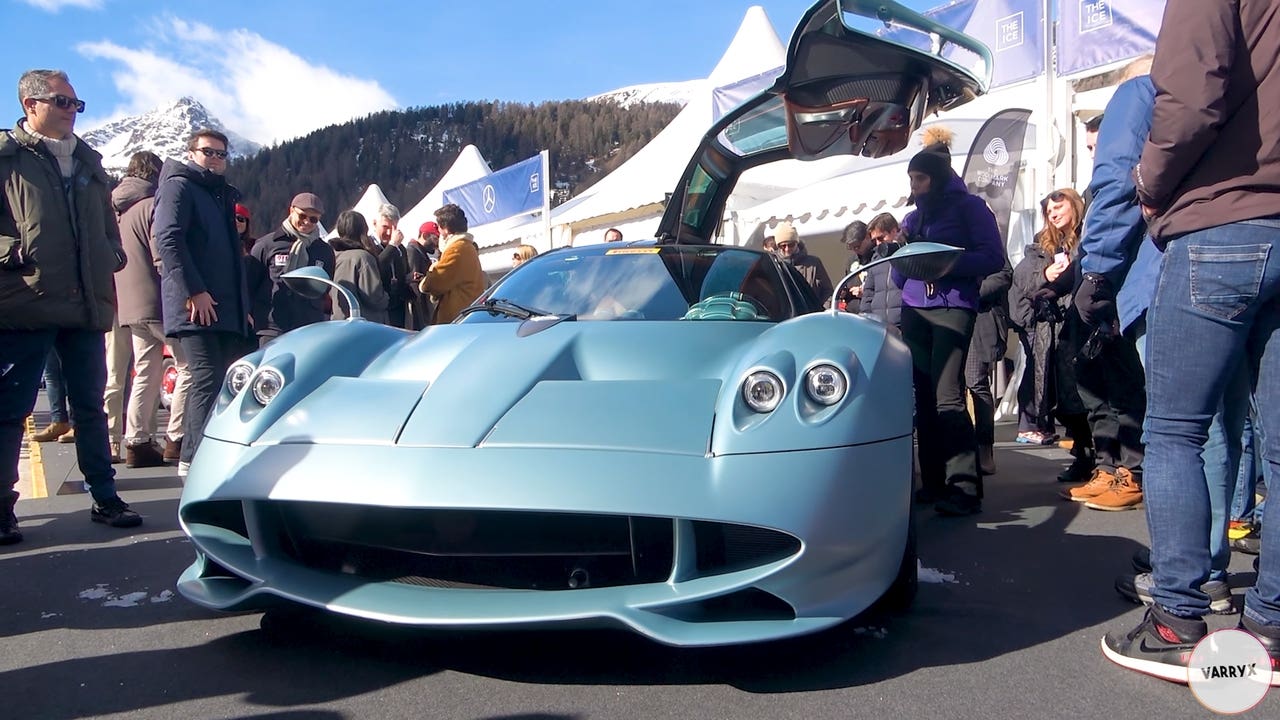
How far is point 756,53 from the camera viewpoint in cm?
1279

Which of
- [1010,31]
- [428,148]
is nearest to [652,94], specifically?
[428,148]

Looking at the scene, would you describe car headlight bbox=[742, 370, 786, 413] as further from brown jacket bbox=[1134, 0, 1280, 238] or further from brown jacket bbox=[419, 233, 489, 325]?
brown jacket bbox=[419, 233, 489, 325]

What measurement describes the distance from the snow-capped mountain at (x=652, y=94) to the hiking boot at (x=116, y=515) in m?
61.4

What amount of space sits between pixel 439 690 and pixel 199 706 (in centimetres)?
51

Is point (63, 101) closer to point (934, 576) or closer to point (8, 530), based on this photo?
point (8, 530)

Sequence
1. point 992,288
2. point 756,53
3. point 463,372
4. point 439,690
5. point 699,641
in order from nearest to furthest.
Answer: point 699,641, point 439,690, point 463,372, point 992,288, point 756,53

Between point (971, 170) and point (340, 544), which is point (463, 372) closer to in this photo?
point (340, 544)

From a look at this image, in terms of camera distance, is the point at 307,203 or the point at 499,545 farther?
the point at 307,203

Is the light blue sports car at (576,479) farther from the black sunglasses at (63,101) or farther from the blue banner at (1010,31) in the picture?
the blue banner at (1010,31)

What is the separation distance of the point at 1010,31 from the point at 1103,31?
3.00 feet

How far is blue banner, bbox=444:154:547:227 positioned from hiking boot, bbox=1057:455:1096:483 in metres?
10.3

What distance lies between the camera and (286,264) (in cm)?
537

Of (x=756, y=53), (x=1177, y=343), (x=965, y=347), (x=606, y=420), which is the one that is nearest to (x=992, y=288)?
(x=965, y=347)

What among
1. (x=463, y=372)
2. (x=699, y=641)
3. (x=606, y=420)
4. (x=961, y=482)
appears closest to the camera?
(x=699, y=641)
